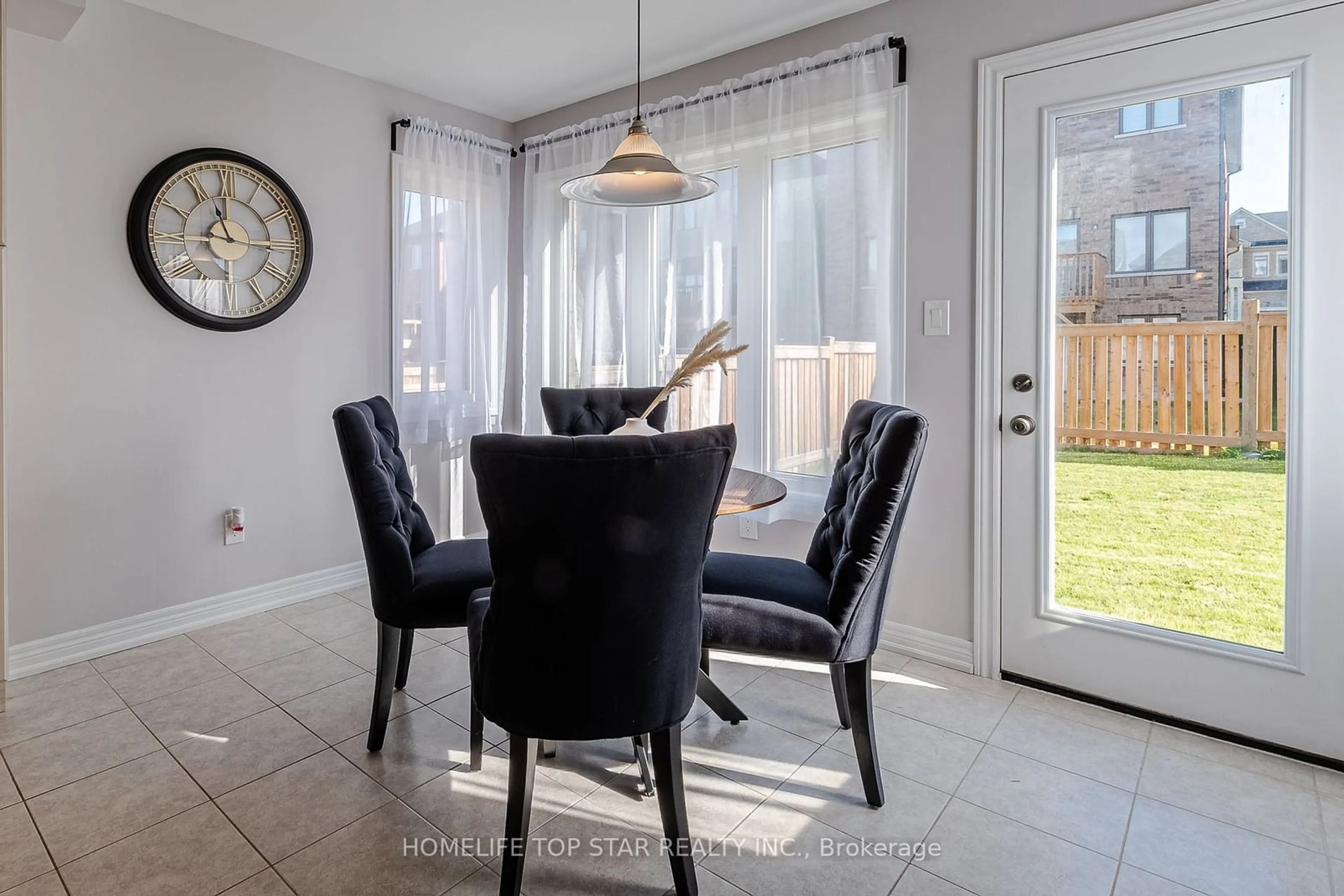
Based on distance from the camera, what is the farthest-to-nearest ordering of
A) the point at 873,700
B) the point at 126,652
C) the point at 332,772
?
the point at 126,652 → the point at 873,700 → the point at 332,772

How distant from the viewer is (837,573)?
1839 mm

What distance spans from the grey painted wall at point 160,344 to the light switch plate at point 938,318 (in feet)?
8.67

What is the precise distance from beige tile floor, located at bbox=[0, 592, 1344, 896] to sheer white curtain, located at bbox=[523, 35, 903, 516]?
114 centimetres

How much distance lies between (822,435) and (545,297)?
186cm

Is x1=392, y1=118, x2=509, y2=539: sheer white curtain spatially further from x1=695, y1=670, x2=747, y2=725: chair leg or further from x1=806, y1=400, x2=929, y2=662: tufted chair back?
x1=806, y1=400, x2=929, y2=662: tufted chair back

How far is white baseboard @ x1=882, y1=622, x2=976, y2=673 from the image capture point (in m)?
2.70

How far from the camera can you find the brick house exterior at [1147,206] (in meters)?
2.18

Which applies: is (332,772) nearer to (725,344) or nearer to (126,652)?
(126,652)

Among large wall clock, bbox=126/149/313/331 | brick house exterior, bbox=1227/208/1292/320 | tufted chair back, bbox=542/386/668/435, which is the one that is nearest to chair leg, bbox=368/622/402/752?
tufted chair back, bbox=542/386/668/435

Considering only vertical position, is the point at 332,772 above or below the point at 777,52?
below

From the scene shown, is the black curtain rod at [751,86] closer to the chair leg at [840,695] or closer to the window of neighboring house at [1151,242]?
the window of neighboring house at [1151,242]

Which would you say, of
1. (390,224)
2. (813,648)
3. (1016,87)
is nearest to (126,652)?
(390,224)

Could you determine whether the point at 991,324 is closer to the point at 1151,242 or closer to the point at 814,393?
the point at 1151,242

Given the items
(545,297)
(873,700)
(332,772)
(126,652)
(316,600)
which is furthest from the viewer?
(545,297)
